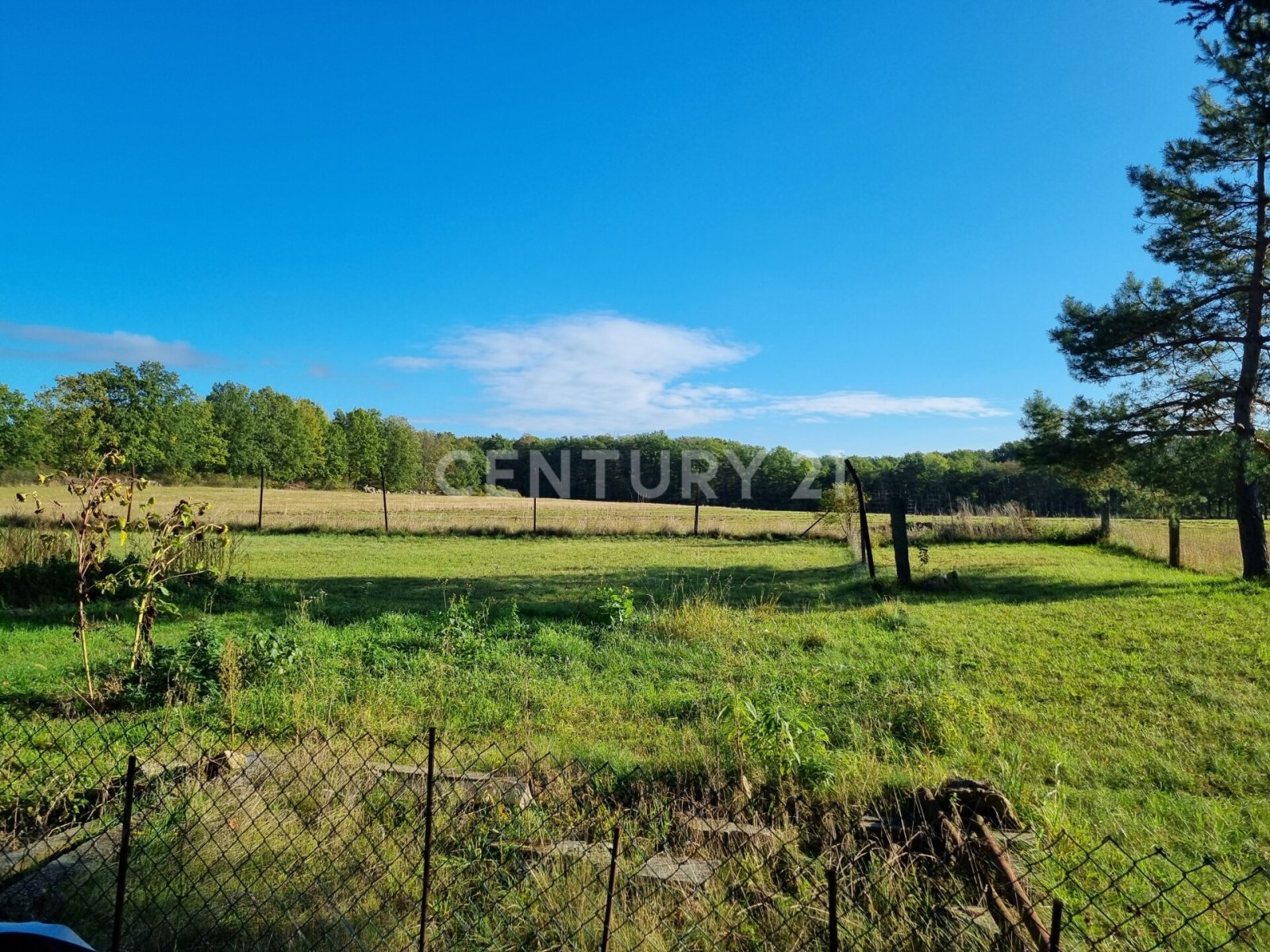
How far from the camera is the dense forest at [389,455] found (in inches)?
1737

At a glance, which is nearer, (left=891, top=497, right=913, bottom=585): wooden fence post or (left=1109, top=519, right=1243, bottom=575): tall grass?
(left=891, top=497, right=913, bottom=585): wooden fence post

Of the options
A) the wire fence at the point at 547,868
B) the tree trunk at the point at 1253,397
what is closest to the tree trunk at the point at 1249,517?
the tree trunk at the point at 1253,397

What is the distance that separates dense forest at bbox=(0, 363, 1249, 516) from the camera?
44.1 m

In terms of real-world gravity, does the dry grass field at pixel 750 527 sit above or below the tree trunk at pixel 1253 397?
below

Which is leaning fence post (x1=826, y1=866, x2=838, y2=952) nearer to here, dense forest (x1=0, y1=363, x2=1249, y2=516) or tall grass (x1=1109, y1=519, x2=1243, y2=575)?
tall grass (x1=1109, y1=519, x2=1243, y2=575)

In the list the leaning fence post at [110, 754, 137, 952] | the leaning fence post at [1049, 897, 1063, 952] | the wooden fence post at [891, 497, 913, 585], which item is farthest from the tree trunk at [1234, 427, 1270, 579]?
the leaning fence post at [110, 754, 137, 952]

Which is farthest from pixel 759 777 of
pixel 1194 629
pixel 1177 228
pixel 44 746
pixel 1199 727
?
pixel 1177 228

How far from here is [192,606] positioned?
834cm

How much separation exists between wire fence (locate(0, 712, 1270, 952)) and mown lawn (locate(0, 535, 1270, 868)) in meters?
0.39

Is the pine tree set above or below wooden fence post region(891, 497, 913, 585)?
above

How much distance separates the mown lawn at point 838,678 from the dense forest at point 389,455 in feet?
56.7

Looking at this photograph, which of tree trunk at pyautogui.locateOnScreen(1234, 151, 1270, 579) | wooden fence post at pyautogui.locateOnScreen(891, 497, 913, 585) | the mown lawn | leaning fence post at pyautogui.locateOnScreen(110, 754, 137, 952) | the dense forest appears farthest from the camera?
the dense forest

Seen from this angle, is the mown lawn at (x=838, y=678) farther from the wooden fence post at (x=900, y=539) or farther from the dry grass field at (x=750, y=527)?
the dry grass field at (x=750, y=527)

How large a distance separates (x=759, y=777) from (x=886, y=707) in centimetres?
178
